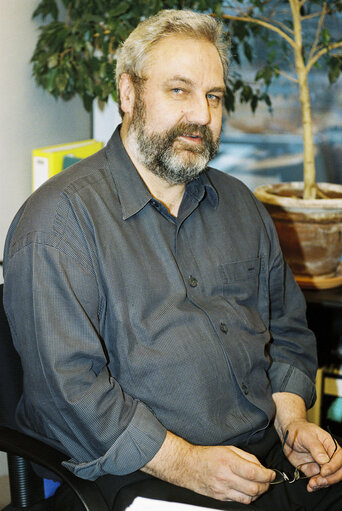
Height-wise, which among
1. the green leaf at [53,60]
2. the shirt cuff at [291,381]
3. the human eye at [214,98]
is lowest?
the shirt cuff at [291,381]

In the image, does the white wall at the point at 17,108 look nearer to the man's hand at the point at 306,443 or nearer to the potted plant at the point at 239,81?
the potted plant at the point at 239,81

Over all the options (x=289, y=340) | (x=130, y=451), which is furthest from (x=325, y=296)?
(x=130, y=451)

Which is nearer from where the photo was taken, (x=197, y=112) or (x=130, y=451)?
(x=130, y=451)

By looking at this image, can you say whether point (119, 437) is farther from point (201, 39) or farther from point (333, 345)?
point (333, 345)

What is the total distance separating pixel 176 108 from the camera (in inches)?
55.1

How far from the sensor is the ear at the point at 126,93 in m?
1.46

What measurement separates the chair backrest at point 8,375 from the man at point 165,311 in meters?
0.03

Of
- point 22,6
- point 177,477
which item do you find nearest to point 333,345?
point 177,477

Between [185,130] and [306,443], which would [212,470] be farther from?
[185,130]

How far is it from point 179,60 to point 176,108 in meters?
0.10

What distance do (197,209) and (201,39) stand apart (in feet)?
1.29

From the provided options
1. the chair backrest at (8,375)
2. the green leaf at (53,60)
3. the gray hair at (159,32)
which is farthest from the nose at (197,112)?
the green leaf at (53,60)

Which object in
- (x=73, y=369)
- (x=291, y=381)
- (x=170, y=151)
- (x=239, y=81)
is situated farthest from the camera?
(x=239, y=81)

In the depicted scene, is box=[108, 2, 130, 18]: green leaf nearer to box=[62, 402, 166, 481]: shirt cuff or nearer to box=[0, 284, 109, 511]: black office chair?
box=[0, 284, 109, 511]: black office chair
